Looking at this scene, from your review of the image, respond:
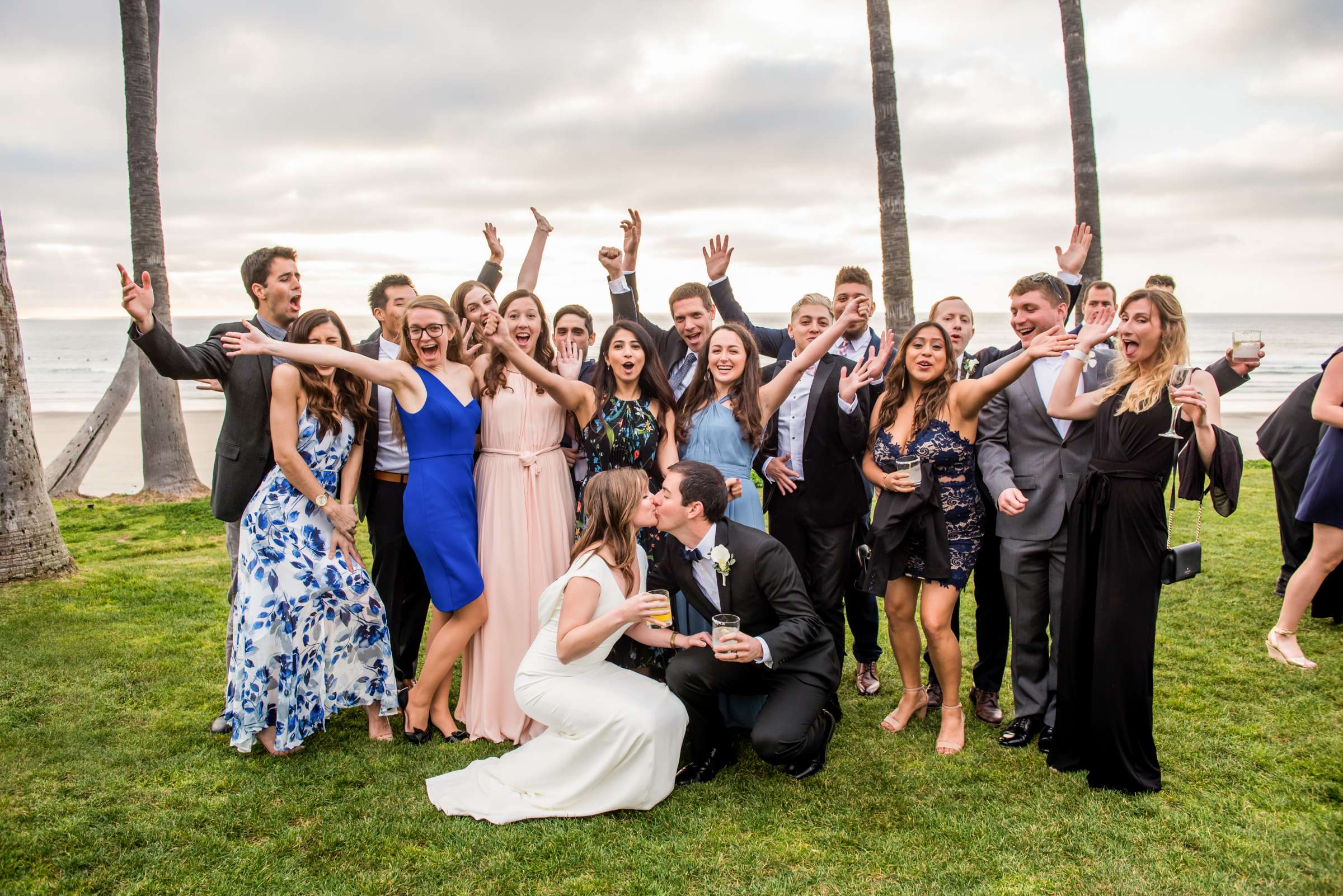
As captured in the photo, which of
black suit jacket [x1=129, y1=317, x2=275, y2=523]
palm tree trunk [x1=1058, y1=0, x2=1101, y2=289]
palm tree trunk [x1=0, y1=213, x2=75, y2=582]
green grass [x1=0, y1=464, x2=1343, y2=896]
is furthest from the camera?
palm tree trunk [x1=1058, y1=0, x2=1101, y2=289]

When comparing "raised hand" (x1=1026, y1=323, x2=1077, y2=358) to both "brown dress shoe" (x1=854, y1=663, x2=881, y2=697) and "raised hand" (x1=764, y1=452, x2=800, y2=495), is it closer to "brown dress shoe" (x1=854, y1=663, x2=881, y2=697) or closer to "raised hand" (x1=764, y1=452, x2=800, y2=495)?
"raised hand" (x1=764, y1=452, x2=800, y2=495)

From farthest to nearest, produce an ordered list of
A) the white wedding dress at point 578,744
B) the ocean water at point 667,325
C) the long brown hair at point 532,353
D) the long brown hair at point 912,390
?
the ocean water at point 667,325
the long brown hair at point 532,353
the long brown hair at point 912,390
the white wedding dress at point 578,744

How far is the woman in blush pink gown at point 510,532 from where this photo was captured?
4.82m

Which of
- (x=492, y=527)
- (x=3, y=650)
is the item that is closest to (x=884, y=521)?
(x=492, y=527)

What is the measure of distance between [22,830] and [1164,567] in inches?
204

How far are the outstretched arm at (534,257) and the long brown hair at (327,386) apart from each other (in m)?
1.64

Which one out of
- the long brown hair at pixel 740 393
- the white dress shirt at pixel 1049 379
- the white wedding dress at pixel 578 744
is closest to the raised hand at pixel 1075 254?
the white dress shirt at pixel 1049 379

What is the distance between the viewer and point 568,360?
217 inches

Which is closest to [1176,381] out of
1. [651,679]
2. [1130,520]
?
[1130,520]

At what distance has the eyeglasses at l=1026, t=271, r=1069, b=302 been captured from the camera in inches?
191

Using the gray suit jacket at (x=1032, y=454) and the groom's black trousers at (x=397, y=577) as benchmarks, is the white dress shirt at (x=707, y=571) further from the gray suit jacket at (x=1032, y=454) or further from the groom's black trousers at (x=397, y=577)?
the groom's black trousers at (x=397, y=577)

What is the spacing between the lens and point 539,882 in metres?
3.37

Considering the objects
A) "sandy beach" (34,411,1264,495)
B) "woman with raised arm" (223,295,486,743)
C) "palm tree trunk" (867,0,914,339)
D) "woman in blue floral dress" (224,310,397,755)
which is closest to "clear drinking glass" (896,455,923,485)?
"woman with raised arm" (223,295,486,743)

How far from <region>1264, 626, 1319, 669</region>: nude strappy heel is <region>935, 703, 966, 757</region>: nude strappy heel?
8.31 feet
